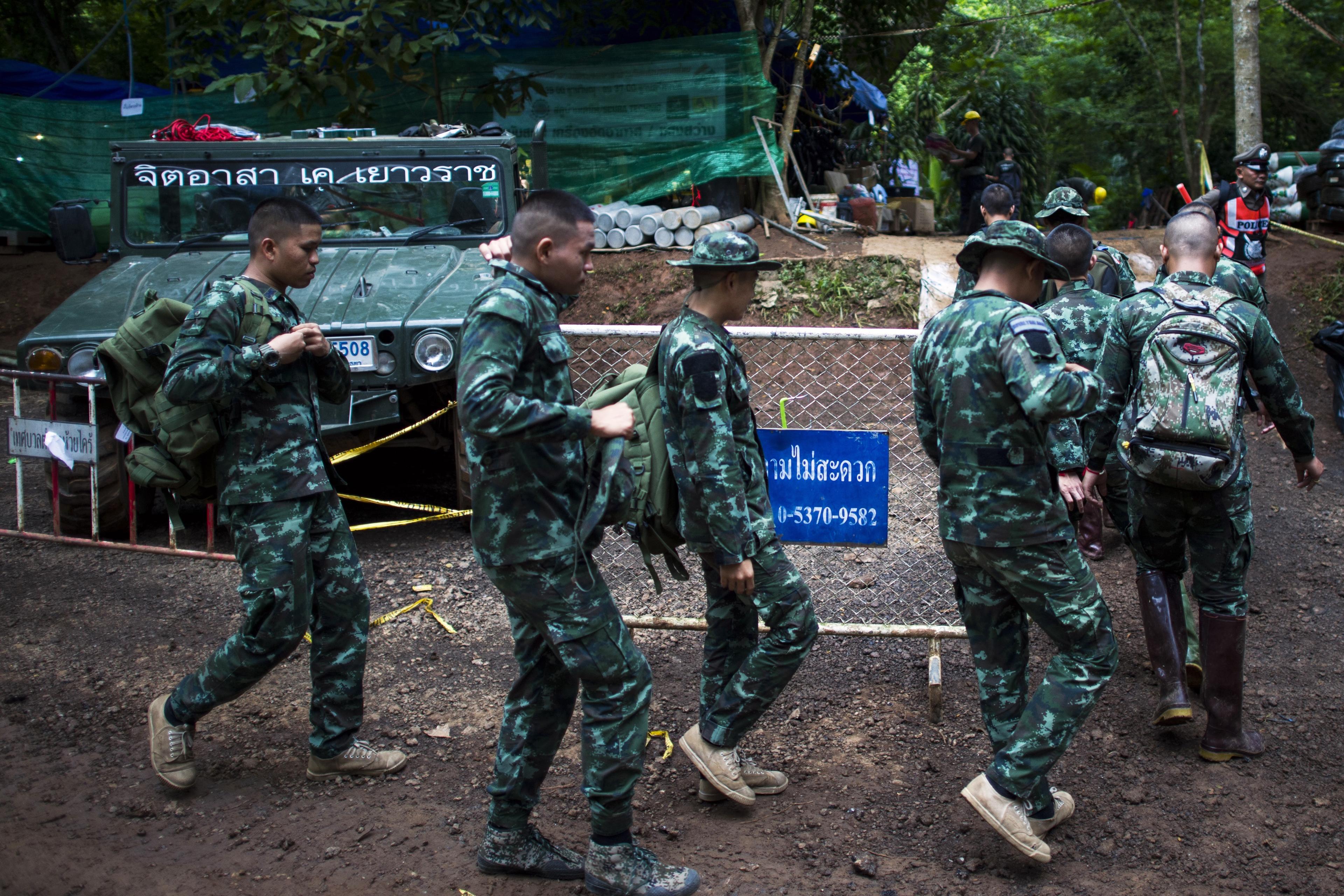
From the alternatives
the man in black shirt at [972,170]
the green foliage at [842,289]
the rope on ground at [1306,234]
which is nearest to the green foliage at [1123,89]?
the man in black shirt at [972,170]

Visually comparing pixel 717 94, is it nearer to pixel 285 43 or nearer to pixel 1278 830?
pixel 285 43

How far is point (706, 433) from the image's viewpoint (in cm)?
284

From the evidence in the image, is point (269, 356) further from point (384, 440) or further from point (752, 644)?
point (384, 440)

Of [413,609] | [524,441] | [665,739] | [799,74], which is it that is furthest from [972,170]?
[524,441]

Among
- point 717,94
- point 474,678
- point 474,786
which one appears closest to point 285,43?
point 717,94

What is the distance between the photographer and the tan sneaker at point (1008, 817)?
277 centimetres

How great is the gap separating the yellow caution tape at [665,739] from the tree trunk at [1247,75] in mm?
9968

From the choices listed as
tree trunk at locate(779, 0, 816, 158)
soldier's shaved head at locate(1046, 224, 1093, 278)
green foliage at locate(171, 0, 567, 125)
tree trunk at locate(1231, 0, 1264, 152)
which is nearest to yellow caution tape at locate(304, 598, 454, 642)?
soldier's shaved head at locate(1046, 224, 1093, 278)

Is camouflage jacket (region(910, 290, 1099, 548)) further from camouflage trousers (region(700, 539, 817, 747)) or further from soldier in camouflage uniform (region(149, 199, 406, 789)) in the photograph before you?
soldier in camouflage uniform (region(149, 199, 406, 789))

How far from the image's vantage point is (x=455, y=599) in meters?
4.95

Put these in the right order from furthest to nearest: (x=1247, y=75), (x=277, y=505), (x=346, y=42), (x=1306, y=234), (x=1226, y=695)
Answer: (x=1306, y=234), (x=1247, y=75), (x=346, y=42), (x=1226, y=695), (x=277, y=505)

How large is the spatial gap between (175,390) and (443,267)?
119 inches

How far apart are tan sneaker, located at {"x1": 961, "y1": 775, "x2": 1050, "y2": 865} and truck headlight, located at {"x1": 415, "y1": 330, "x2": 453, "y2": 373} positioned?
11.0ft

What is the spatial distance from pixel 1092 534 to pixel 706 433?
3314mm
